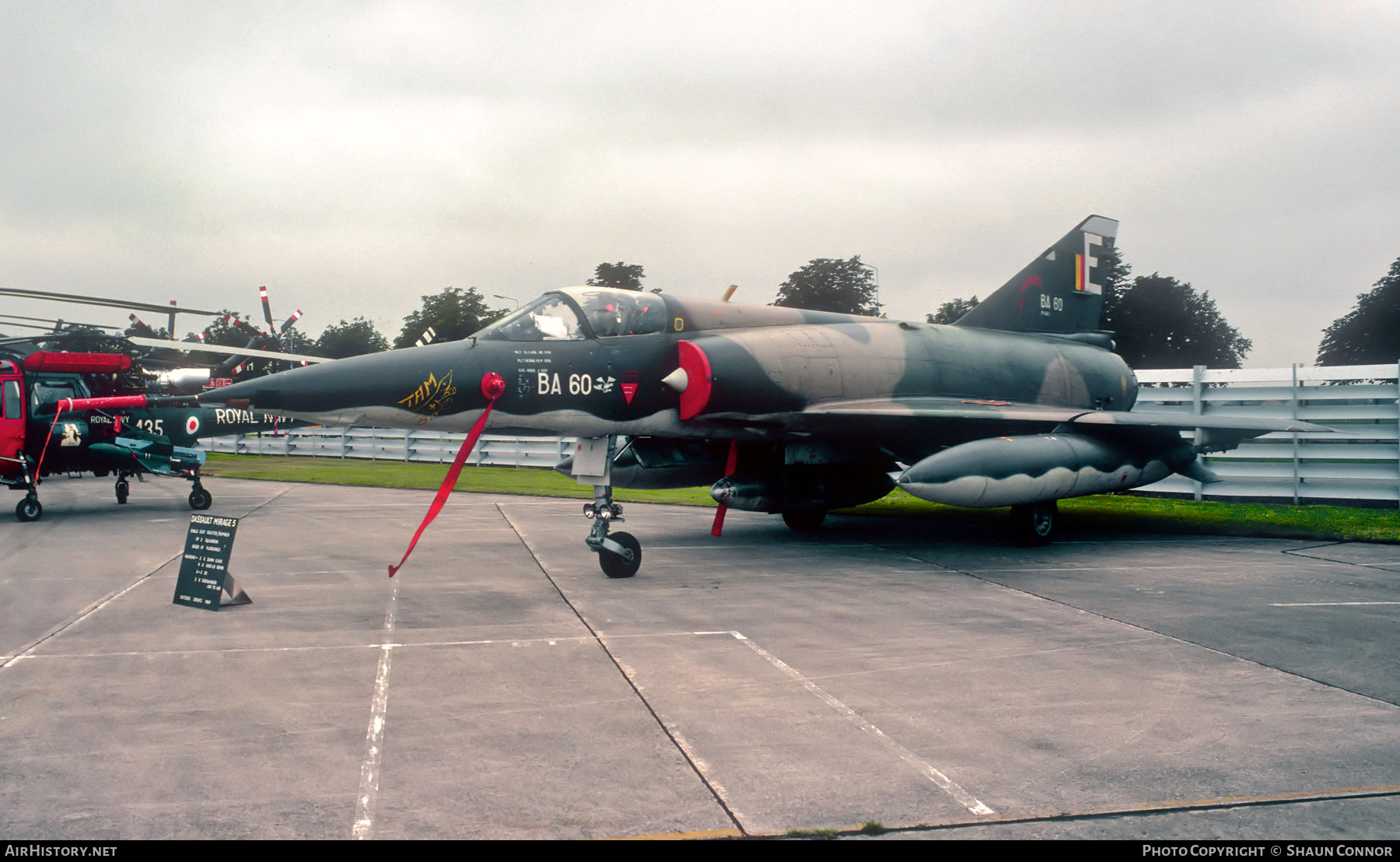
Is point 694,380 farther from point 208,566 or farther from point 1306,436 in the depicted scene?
point 1306,436

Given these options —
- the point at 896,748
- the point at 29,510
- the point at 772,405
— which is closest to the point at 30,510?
the point at 29,510

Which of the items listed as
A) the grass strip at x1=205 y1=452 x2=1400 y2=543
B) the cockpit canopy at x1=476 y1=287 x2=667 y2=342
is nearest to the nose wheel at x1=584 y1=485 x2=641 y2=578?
the cockpit canopy at x1=476 y1=287 x2=667 y2=342

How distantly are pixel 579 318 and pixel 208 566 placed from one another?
4.26 meters

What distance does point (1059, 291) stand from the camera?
15266 mm

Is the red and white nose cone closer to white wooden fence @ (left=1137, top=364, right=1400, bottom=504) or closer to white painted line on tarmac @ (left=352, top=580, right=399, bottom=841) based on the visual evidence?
white painted line on tarmac @ (left=352, top=580, right=399, bottom=841)

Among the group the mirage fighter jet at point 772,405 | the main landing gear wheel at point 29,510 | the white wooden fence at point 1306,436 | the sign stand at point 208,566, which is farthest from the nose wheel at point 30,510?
the white wooden fence at point 1306,436

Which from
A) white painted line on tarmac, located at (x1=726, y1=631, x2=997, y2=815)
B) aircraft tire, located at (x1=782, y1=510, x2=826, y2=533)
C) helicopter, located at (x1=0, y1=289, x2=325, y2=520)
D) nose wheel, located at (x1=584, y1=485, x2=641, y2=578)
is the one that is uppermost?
helicopter, located at (x1=0, y1=289, x2=325, y2=520)

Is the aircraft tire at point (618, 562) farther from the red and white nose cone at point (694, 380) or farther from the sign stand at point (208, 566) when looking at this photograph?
the sign stand at point (208, 566)

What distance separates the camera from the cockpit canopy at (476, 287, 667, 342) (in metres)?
9.70

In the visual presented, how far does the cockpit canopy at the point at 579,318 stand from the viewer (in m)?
9.70

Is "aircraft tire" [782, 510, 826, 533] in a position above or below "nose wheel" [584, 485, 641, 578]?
below

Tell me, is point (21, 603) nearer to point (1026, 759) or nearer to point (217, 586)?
point (217, 586)

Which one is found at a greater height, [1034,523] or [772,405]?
[772,405]

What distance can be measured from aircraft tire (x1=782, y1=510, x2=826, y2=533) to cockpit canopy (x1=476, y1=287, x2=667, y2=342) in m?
4.28
